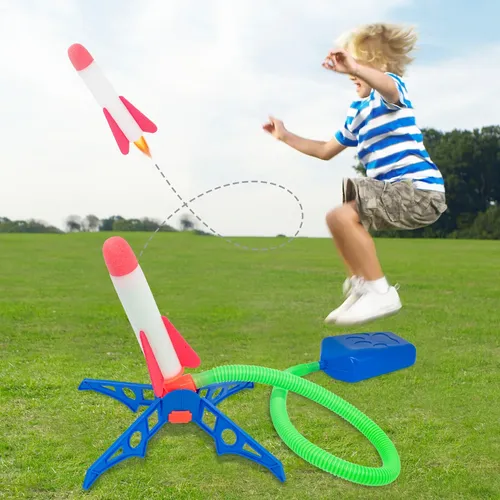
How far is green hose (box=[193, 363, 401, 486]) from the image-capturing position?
3662 millimetres

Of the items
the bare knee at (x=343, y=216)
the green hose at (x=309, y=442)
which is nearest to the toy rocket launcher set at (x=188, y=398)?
the green hose at (x=309, y=442)

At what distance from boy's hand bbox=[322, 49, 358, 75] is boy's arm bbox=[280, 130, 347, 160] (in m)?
0.93

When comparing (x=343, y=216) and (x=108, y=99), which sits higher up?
(x=108, y=99)

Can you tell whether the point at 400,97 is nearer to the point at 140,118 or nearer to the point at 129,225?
the point at 140,118

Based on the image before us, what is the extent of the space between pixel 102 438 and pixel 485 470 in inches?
92.7

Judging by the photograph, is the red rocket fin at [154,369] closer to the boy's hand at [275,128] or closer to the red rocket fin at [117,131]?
the red rocket fin at [117,131]

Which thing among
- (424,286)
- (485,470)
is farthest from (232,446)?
(424,286)

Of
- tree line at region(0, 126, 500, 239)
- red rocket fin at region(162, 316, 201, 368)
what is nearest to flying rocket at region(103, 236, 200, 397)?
red rocket fin at region(162, 316, 201, 368)

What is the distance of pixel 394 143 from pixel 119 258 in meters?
1.56

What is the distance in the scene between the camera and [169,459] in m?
3.94

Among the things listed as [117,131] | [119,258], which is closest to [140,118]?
[117,131]

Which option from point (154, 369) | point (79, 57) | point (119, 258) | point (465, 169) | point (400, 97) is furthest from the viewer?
point (465, 169)

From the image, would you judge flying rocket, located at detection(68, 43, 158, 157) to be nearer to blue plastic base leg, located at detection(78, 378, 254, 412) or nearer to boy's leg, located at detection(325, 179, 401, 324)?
boy's leg, located at detection(325, 179, 401, 324)

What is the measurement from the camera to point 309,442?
3.92 meters
